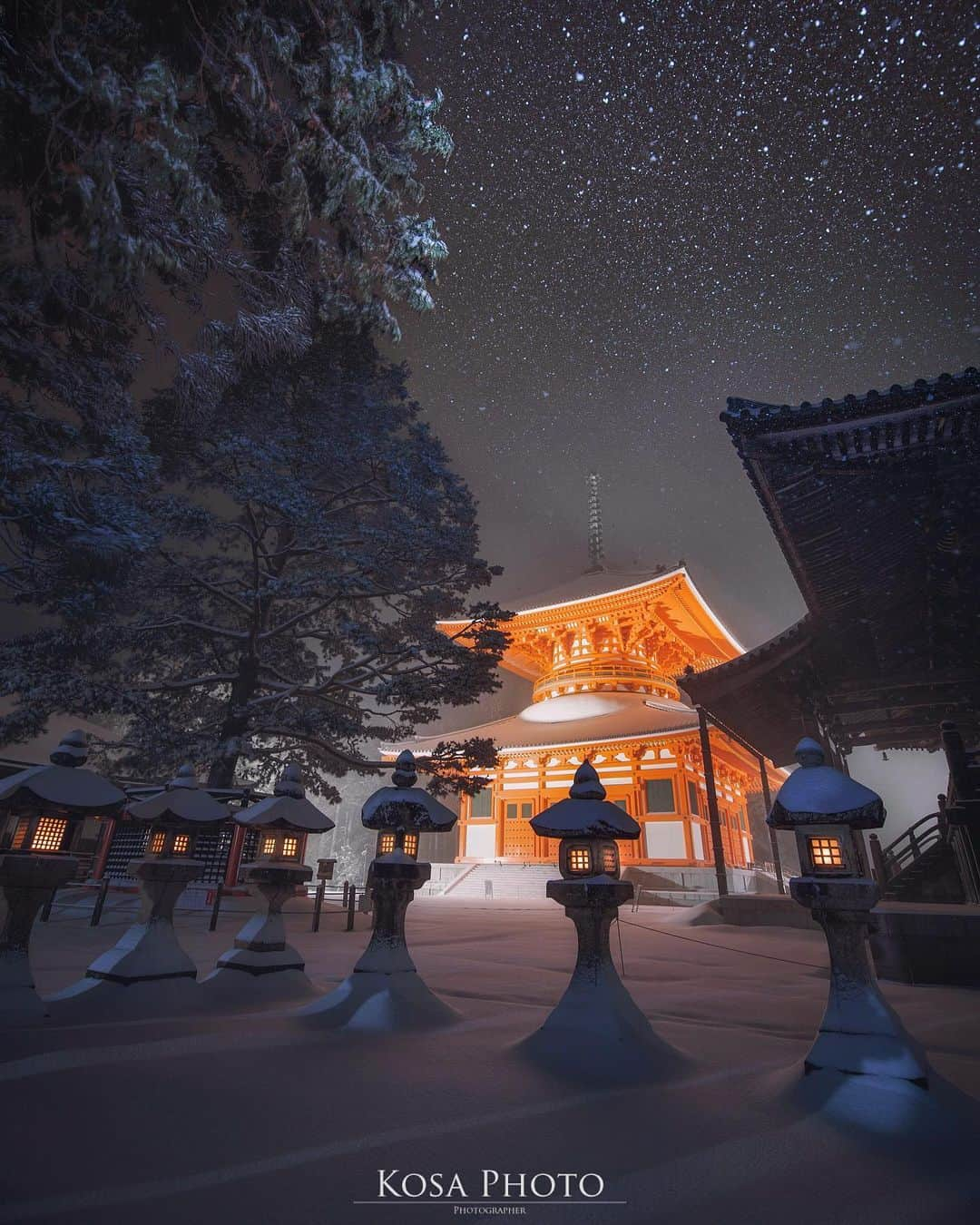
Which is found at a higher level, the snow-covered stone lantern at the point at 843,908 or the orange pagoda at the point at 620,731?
the orange pagoda at the point at 620,731

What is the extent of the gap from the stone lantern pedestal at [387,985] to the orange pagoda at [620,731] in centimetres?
1396

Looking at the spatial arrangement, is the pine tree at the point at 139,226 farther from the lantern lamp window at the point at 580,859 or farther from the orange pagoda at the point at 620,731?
the orange pagoda at the point at 620,731

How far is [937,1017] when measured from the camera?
3.72 metres

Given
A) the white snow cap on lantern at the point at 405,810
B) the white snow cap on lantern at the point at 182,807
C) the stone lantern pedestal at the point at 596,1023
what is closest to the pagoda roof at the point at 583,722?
the white snow cap on lantern at the point at 182,807

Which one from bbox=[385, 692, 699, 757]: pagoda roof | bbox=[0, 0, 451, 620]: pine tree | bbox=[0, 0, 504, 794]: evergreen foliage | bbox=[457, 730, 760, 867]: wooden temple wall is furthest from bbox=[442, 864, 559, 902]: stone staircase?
bbox=[0, 0, 451, 620]: pine tree

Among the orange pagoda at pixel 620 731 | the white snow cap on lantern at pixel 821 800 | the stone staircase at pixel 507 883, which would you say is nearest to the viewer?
the white snow cap on lantern at pixel 821 800

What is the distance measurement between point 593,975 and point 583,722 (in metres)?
19.6

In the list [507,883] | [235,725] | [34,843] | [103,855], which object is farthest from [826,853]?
[507,883]

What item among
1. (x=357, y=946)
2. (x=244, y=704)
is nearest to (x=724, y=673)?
(x=357, y=946)

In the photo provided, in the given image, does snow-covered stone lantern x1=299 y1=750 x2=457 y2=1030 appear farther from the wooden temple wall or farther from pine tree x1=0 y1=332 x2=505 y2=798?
the wooden temple wall

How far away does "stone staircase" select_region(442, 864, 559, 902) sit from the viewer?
17953 millimetres

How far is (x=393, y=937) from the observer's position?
3.33 metres

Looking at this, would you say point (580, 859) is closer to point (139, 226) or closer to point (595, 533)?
point (139, 226)

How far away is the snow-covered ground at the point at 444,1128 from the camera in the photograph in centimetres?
143
